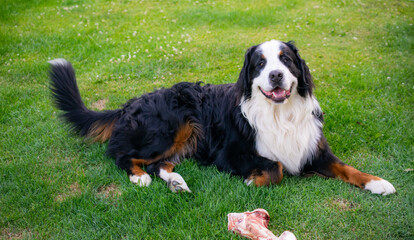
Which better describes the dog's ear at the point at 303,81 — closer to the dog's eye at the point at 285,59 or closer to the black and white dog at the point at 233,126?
the black and white dog at the point at 233,126

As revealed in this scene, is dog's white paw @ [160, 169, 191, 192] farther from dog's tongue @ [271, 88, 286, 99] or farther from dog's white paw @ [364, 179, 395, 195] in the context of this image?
dog's white paw @ [364, 179, 395, 195]

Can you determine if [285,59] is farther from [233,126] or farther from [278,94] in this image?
[233,126]

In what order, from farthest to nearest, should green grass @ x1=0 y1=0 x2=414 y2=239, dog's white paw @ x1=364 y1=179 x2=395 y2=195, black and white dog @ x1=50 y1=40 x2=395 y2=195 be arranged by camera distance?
1. black and white dog @ x1=50 y1=40 x2=395 y2=195
2. dog's white paw @ x1=364 y1=179 x2=395 y2=195
3. green grass @ x1=0 y1=0 x2=414 y2=239

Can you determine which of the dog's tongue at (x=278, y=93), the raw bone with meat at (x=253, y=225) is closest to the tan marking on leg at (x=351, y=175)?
the dog's tongue at (x=278, y=93)

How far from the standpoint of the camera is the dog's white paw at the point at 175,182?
9.67 feet

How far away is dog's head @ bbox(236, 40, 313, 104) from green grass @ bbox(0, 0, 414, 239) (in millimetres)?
833

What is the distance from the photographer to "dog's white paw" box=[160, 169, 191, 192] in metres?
2.95

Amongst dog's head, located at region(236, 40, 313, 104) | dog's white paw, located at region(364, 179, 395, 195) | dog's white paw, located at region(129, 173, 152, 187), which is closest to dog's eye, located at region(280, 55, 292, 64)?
dog's head, located at region(236, 40, 313, 104)

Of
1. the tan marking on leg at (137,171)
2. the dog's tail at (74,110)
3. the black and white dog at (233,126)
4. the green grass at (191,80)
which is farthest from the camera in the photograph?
the dog's tail at (74,110)

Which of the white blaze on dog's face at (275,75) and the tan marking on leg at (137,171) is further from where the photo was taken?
the tan marking on leg at (137,171)

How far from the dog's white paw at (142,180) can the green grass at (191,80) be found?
0.27ft

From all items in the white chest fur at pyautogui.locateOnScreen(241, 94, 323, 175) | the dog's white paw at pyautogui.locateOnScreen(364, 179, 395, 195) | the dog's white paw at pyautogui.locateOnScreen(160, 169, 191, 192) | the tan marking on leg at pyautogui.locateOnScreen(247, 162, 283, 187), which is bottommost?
the dog's white paw at pyautogui.locateOnScreen(160, 169, 191, 192)

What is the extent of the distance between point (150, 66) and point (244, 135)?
304cm

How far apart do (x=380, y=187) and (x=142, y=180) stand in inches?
80.6
